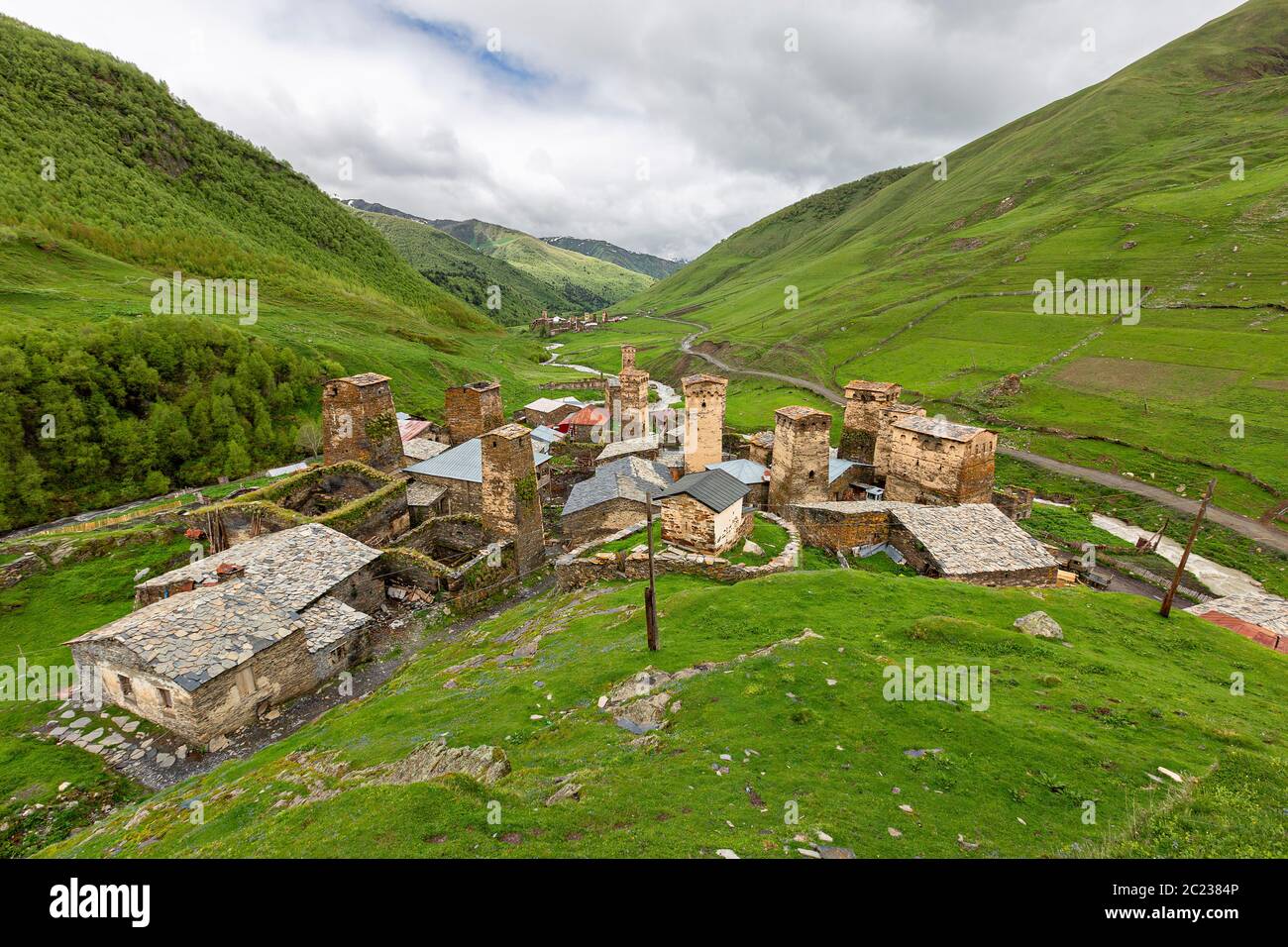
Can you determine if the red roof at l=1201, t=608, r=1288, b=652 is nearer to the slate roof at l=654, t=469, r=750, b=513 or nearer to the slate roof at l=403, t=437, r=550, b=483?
the slate roof at l=654, t=469, r=750, b=513

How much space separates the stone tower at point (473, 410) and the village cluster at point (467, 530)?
0.16 m

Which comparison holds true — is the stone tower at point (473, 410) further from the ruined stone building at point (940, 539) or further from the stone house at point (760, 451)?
the ruined stone building at point (940, 539)

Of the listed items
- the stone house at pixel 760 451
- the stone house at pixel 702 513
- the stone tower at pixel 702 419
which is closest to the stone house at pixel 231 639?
the stone house at pixel 702 513

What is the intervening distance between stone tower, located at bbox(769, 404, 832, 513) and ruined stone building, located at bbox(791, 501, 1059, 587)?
3.80 metres

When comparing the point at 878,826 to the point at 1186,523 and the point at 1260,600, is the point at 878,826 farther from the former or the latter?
the point at 1186,523

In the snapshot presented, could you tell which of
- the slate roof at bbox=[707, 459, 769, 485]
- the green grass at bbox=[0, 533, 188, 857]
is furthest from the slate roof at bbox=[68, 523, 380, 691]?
the slate roof at bbox=[707, 459, 769, 485]

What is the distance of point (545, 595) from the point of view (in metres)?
24.2

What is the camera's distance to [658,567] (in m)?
21.8

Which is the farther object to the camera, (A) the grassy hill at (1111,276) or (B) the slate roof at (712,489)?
(A) the grassy hill at (1111,276)

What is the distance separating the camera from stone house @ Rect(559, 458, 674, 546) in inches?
1121

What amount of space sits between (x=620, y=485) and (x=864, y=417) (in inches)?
784

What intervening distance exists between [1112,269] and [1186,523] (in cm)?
6525

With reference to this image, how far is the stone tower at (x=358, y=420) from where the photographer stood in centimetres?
3028
